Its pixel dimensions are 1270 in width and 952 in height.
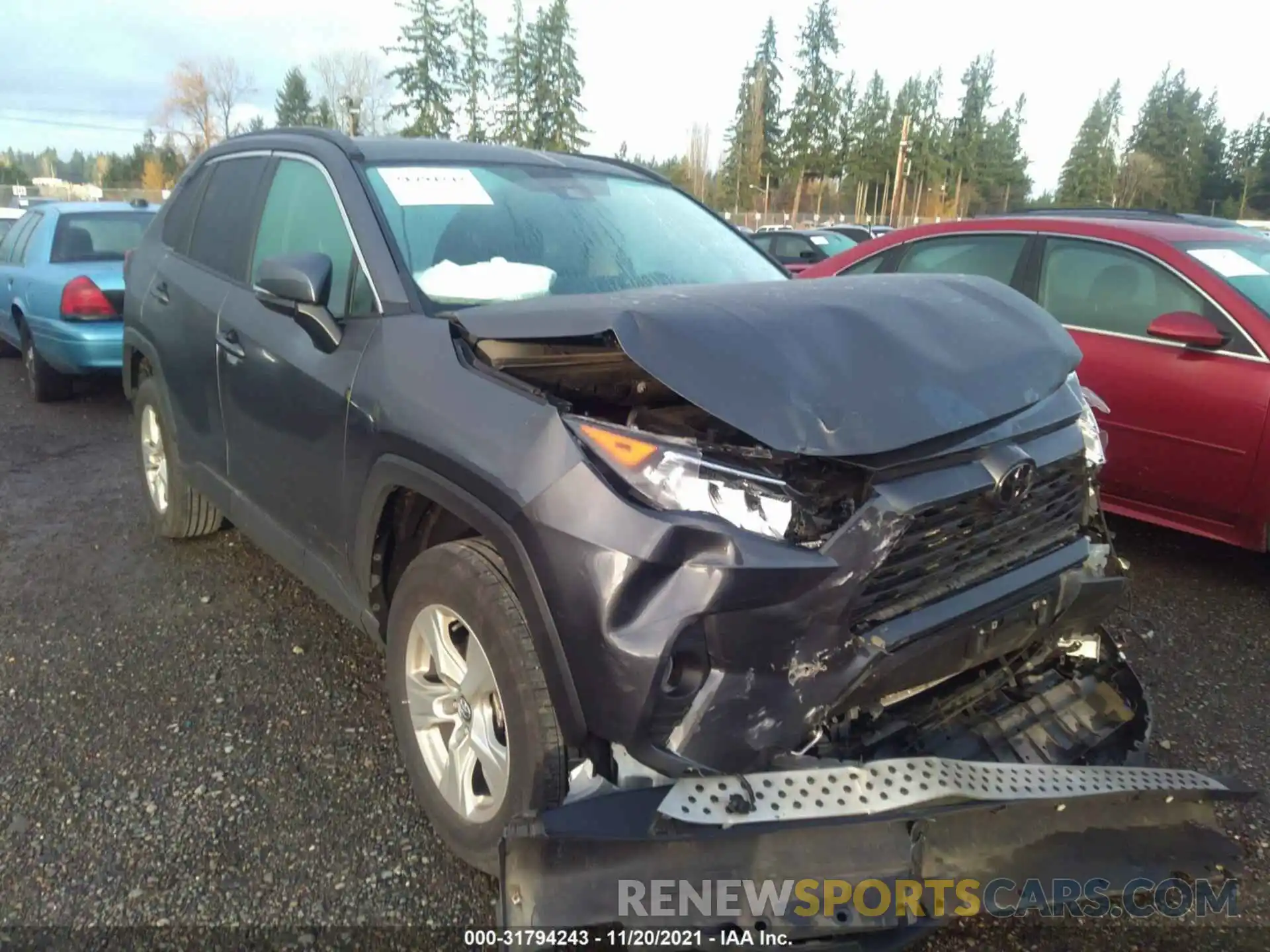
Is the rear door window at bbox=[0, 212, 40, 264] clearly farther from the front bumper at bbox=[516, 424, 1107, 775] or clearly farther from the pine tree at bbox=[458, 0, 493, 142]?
the pine tree at bbox=[458, 0, 493, 142]

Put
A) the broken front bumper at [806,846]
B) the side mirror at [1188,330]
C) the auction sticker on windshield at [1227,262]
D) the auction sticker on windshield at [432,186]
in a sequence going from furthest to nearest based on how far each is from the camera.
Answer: the auction sticker on windshield at [1227,262]
the side mirror at [1188,330]
the auction sticker on windshield at [432,186]
the broken front bumper at [806,846]

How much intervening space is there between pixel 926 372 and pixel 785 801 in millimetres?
1036

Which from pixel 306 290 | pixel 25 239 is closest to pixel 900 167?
pixel 25 239

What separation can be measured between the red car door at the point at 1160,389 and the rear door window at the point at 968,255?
1.04ft

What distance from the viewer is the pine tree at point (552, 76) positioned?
55.5 meters

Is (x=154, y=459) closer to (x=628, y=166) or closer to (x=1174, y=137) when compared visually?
(x=628, y=166)

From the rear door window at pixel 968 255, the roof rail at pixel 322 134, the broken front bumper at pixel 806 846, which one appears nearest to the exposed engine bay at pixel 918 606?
the broken front bumper at pixel 806 846

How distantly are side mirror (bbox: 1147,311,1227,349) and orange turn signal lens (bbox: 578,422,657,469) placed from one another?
11.4 ft

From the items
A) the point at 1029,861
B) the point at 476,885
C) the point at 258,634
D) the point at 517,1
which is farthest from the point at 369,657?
the point at 517,1

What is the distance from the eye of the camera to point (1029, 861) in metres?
2.02

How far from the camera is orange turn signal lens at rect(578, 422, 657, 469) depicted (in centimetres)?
199

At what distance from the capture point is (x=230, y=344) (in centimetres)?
349

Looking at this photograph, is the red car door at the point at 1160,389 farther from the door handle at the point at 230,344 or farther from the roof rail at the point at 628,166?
the door handle at the point at 230,344

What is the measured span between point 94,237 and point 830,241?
11.7 meters
